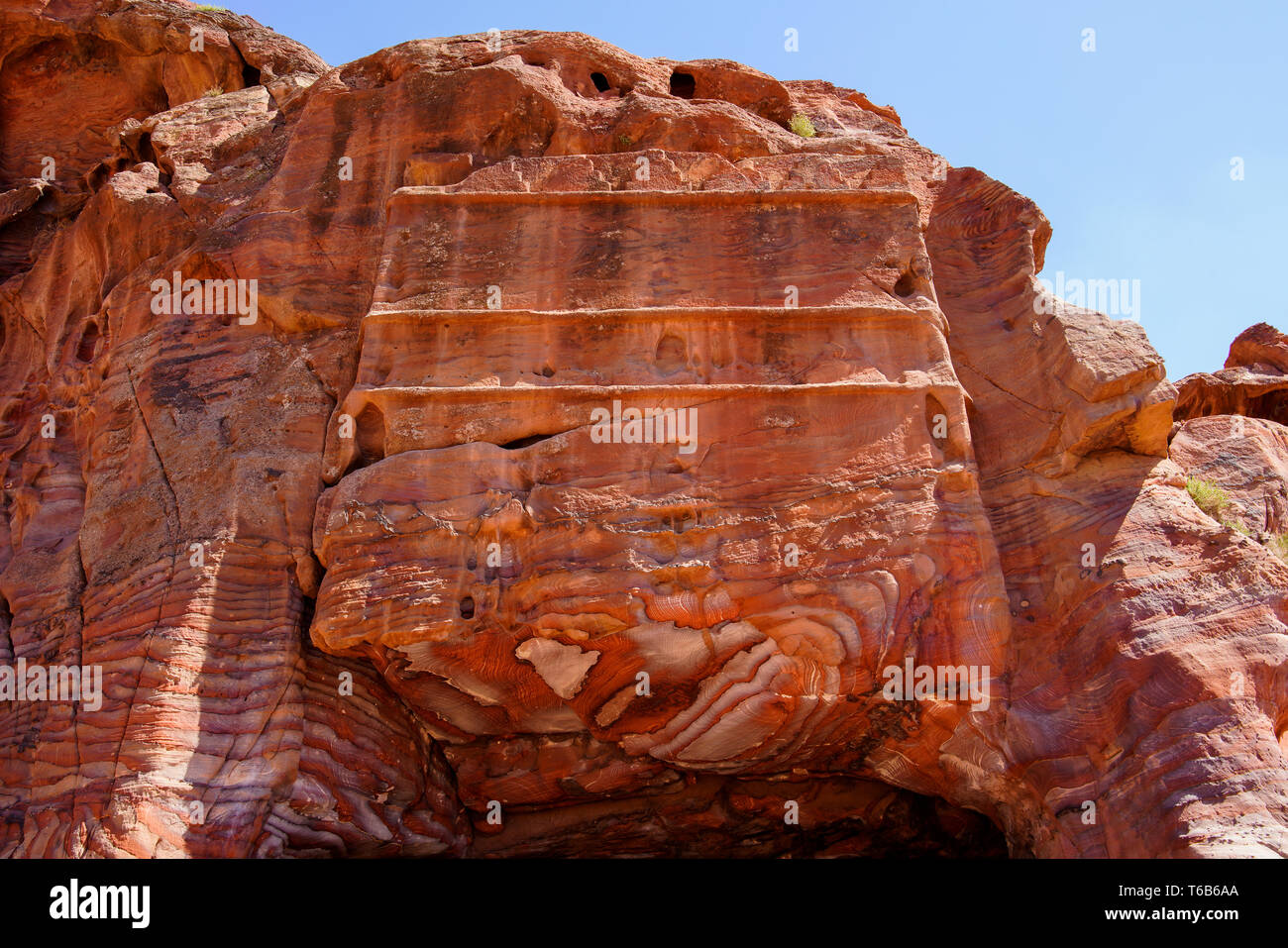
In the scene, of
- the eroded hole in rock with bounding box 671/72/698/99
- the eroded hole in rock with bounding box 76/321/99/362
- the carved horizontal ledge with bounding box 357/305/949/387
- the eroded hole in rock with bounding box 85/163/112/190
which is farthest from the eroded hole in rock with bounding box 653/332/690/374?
the eroded hole in rock with bounding box 85/163/112/190

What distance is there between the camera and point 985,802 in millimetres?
9586

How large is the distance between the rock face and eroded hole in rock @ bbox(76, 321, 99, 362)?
0.22m

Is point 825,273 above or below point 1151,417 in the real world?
above

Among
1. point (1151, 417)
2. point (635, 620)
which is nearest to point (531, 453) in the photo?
point (635, 620)

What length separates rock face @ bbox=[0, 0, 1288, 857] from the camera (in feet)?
30.1

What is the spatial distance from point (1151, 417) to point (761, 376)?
11.0ft

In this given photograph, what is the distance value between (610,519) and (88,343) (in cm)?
664

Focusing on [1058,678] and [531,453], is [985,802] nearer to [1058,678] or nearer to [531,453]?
[1058,678]

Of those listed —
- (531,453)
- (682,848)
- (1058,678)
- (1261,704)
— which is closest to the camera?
(1261,704)

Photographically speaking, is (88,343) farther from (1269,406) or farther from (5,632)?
(1269,406)

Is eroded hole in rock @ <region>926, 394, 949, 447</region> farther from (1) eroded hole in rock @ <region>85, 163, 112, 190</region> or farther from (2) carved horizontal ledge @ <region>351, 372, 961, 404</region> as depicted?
(1) eroded hole in rock @ <region>85, 163, 112, 190</region>

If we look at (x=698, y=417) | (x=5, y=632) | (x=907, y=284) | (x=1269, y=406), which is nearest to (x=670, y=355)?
(x=698, y=417)

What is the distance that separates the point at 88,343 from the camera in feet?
41.2

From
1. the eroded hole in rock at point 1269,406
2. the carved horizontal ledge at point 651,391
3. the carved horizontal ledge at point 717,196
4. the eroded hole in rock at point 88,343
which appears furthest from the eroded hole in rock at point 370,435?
the eroded hole in rock at point 1269,406
